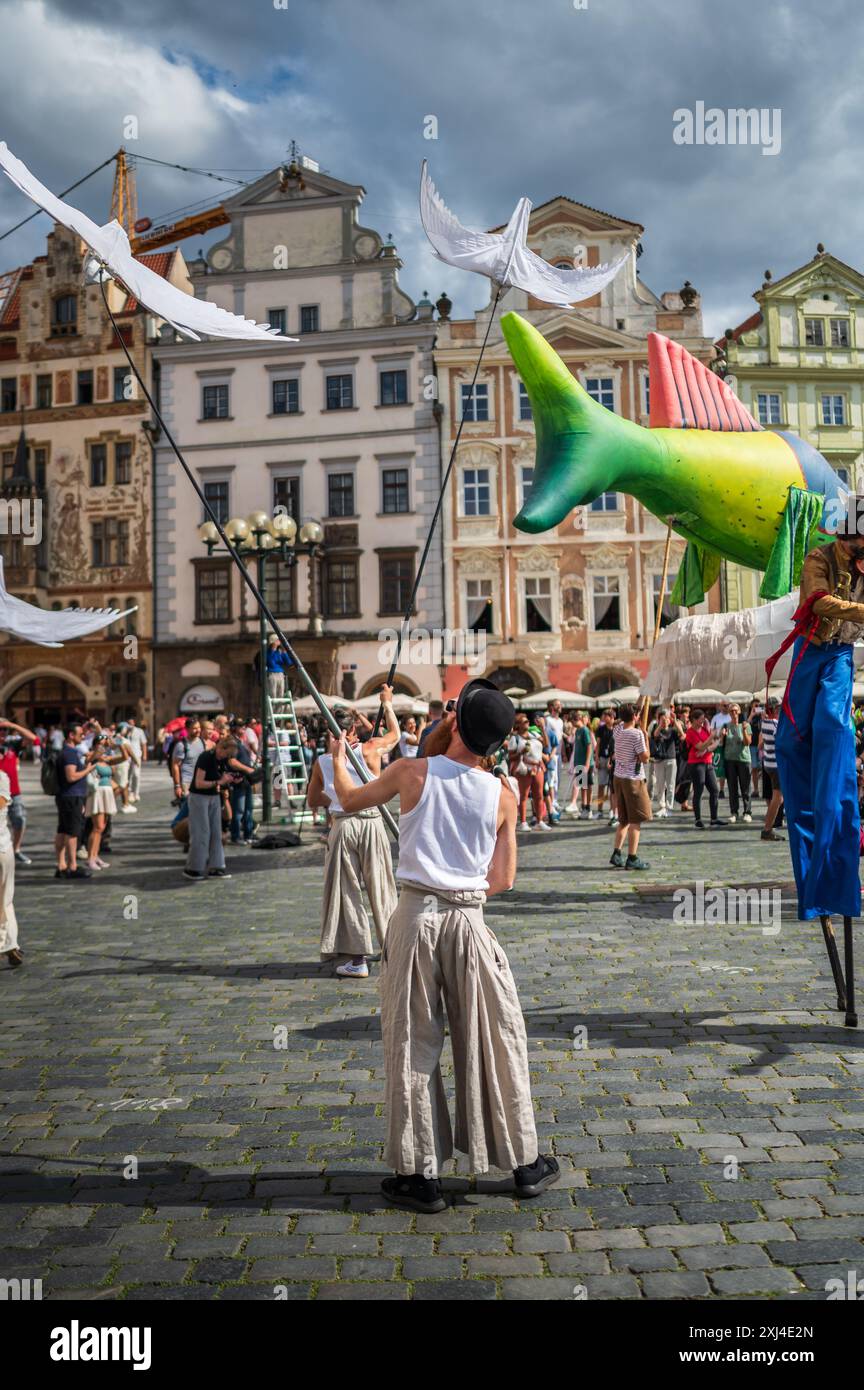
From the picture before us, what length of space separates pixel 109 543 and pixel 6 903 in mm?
34221

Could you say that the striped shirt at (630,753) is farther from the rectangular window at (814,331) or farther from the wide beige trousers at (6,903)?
the rectangular window at (814,331)

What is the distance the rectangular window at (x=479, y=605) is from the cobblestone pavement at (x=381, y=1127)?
27992 mm

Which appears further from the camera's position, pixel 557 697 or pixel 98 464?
pixel 98 464

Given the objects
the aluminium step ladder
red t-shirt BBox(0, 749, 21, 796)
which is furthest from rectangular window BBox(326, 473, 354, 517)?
red t-shirt BBox(0, 749, 21, 796)

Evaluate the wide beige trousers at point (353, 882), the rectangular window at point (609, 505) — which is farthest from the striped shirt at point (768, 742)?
the rectangular window at point (609, 505)

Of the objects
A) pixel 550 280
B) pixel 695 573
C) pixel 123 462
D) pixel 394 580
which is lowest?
pixel 695 573

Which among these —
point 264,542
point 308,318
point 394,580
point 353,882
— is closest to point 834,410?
point 394,580

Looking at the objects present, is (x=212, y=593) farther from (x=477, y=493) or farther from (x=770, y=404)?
(x=770, y=404)

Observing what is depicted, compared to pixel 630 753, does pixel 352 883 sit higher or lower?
lower

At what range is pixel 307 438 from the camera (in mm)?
38312

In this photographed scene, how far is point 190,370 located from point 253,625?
871cm

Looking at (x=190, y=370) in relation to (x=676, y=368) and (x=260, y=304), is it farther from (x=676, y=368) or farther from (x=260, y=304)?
(x=676, y=368)

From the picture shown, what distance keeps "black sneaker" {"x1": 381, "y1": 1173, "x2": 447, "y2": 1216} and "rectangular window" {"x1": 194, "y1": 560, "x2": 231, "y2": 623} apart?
35516 millimetres

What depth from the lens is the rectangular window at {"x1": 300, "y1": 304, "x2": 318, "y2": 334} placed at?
38.2 meters
